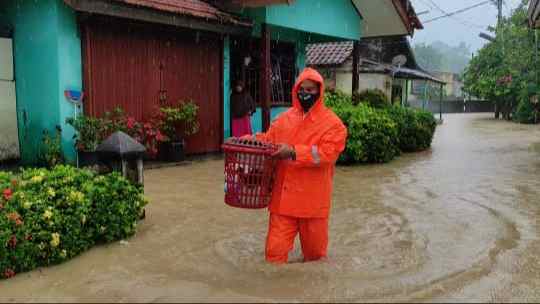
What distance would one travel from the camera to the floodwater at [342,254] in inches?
157

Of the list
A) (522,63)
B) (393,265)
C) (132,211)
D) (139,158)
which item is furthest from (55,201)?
(522,63)

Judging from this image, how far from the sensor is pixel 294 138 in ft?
14.1

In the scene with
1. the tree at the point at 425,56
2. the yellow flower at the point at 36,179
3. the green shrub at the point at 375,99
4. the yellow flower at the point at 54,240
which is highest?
the tree at the point at 425,56

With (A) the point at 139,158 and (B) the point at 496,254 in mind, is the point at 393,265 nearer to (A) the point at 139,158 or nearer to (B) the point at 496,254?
(B) the point at 496,254

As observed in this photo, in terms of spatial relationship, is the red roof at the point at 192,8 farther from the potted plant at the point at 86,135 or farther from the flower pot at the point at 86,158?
the flower pot at the point at 86,158

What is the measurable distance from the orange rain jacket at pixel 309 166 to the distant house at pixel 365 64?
1671 cm

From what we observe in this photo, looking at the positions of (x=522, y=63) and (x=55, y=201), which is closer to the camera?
(x=55, y=201)

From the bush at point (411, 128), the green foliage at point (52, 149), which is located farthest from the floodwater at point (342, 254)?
the bush at point (411, 128)

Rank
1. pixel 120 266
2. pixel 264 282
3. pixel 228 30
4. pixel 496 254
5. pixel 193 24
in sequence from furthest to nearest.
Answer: pixel 228 30
pixel 193 24
pixel 496 254
pixel 120 266
pixel 264 282

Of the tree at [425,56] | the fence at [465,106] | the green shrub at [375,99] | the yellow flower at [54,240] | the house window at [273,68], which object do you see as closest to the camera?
the yellow flower at [54,240]

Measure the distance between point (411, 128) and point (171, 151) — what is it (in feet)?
23.2

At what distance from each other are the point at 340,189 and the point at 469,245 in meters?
3.45

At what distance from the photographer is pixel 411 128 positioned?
1437 centimetres

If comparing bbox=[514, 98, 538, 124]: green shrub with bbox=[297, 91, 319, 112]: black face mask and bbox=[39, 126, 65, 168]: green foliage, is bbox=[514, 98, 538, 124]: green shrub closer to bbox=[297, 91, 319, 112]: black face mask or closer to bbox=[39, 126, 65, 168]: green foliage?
bbox=[39, 126, 65, 168]: green foliage
